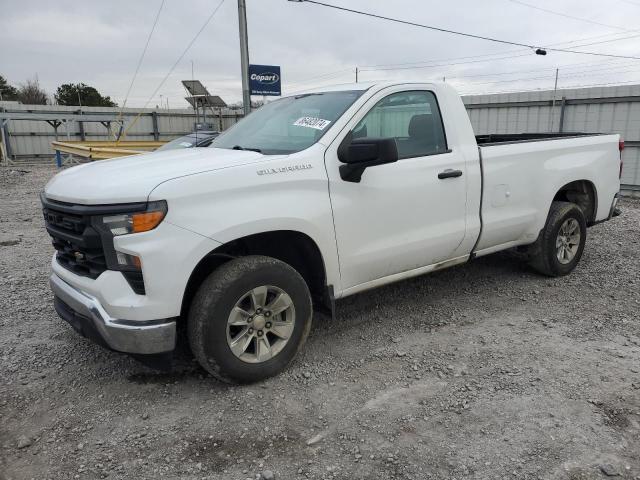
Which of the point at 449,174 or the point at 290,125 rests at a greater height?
the point at 290,125

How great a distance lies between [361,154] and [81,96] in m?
50.9

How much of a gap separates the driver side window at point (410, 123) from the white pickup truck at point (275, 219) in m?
0.01

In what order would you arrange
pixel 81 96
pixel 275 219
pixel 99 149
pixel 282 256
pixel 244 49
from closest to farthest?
pixel 275 219
pixel 282 256
pixel 244 49
pixel 99 149
pixel 81 96

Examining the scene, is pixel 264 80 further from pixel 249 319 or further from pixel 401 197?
pixel 249 319

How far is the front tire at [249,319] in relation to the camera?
310 cm

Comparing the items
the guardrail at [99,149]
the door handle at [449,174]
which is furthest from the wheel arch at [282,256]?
the guardrail at [99,149]

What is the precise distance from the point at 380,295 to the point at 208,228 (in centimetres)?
248

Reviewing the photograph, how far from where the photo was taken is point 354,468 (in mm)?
2623

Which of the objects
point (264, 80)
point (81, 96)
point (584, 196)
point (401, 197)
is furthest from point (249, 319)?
point (81, 96)

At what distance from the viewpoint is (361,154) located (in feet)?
11.1

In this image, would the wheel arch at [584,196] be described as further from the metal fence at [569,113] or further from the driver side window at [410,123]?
the metal fence at [569,113]

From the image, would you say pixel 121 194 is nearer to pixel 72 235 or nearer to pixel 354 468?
pixel 72 235

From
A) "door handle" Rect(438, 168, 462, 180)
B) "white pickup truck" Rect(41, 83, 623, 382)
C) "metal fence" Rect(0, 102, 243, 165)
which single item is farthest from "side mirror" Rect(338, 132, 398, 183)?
"metal fence" Rect(0, 102, 243, 165)

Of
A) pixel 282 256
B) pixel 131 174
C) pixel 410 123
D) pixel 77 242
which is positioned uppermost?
pixel 410 123
